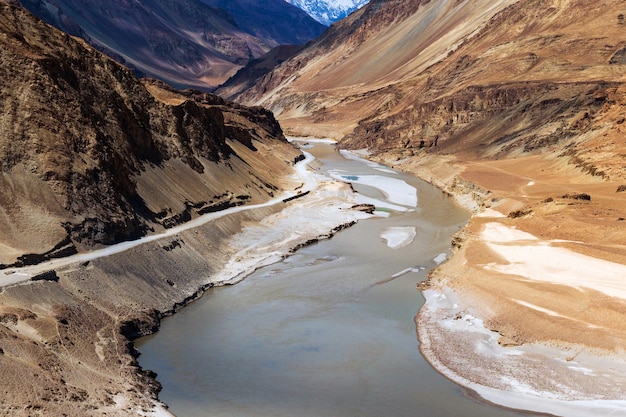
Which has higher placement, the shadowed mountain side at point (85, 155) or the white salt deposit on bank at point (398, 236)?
the shadowed mountain side at point (85, 155)

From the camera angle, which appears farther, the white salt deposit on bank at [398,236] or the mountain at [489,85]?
the mountain at [489,85]

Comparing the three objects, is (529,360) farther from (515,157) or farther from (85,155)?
(515,157)

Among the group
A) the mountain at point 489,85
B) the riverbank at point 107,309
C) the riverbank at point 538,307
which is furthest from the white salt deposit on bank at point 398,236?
the mountain at point 489,85

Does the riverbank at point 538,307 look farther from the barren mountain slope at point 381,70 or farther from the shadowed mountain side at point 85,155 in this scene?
the barren mountain slope at point 381,70

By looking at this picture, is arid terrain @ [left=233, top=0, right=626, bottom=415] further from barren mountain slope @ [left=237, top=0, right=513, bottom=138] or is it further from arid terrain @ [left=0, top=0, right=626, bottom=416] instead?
barren mountain slope @ [left=237, top=0, right=513, bottom=138]

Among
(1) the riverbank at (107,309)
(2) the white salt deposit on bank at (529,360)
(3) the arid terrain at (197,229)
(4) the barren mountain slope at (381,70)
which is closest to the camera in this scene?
(1) the riverbank at (107,309)

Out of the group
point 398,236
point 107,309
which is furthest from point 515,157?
point 107,309

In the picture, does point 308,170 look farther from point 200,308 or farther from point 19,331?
point 19,331

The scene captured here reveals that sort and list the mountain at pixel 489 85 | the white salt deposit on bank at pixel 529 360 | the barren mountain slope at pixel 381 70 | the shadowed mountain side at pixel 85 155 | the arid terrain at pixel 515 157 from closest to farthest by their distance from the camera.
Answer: the white salt deposit on bank at pixel 529 360
the arid terrain at pixel 515 157
the shadowed mountain side at pixel 85 155
the mountain at pixel 489 85
the barren mountain slope at pixel 381 70

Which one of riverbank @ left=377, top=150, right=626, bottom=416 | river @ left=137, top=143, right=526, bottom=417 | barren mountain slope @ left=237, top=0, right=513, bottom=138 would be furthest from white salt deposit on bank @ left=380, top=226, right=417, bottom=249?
barren mountain slope @ left=237, top=0, right=513, bottom=138
